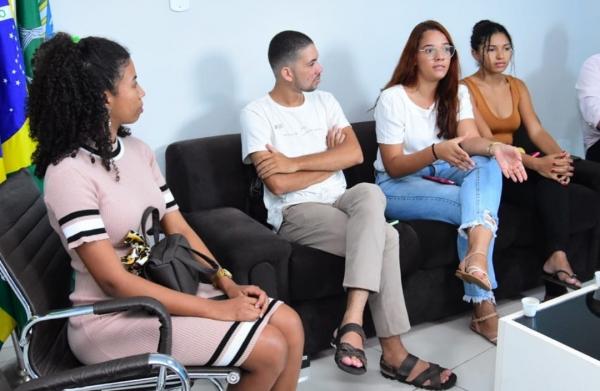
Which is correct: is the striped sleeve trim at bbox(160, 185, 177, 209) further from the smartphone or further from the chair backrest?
the smartphone

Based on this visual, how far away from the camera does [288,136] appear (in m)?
2.56

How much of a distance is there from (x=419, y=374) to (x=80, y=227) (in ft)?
4.29

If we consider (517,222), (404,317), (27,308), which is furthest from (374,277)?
(27,308)

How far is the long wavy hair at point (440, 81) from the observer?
2.77 m

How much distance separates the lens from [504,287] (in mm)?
2842

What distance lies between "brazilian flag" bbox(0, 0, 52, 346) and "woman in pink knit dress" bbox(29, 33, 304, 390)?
1.55 feet

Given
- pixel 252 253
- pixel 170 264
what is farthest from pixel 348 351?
pixel 170 264

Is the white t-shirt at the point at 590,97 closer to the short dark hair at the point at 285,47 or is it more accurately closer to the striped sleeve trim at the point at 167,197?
the short dark hair at the point at 285,47

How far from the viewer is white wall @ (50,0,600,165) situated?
260cm

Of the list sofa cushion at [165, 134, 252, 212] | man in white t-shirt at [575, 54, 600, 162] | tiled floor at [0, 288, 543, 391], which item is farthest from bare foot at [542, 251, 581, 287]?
sofa cushion at [165, 134, 252, 212]

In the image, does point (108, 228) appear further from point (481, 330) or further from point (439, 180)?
point (481, 330)

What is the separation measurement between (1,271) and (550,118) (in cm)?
369

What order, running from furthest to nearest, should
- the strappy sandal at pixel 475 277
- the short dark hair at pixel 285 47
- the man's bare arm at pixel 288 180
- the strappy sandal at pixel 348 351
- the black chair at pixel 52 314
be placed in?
1. the short dark hair at pixel 285 47
2. the man's bare arm at pixel 288 180
3. the strappy sandal at pixel 475 277
4. the strappy sandal at pixel 348 351
5. the black chair at pixel 52 314

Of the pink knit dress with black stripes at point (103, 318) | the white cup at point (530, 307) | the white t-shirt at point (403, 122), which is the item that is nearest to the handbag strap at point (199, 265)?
the pink knit dress with black stripes at point (103, 318)
